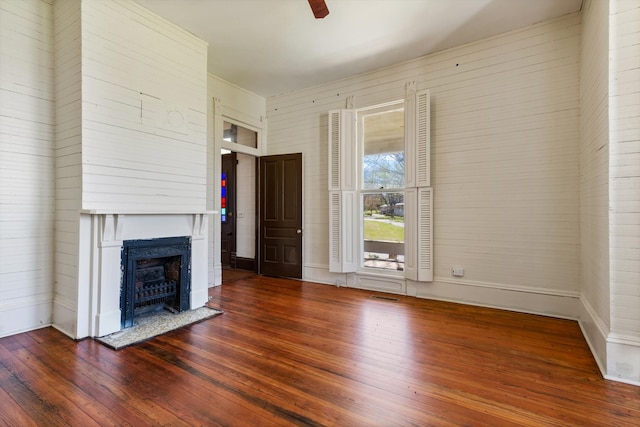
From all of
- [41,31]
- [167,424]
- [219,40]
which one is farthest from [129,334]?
[219,40]

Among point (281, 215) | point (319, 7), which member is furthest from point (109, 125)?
point (281, 215)

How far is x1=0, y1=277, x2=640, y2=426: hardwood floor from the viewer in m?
1.78

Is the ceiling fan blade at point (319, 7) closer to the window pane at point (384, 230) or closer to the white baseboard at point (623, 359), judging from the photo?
the window pane at point (384, 230)

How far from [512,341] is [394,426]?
1.81m

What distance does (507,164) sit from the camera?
3754 millimetres

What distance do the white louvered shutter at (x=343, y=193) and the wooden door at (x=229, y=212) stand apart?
2585mm

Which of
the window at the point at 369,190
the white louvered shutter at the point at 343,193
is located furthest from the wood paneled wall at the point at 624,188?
the white louvered shutter at the point at 343,193

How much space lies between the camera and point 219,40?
12.7 ft

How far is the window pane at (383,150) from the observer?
463 cm

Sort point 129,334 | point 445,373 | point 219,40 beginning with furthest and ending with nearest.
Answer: point 219,40 < point 129,334 < point 445,373

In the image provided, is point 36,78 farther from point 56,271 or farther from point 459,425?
Result: point 459,425

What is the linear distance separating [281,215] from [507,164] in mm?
3618

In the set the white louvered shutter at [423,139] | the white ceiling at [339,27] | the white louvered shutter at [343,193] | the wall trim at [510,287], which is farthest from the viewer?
the white louvered shutter at [343,193]

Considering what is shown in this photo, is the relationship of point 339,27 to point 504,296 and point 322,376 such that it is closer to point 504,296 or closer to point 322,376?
point 322,376
